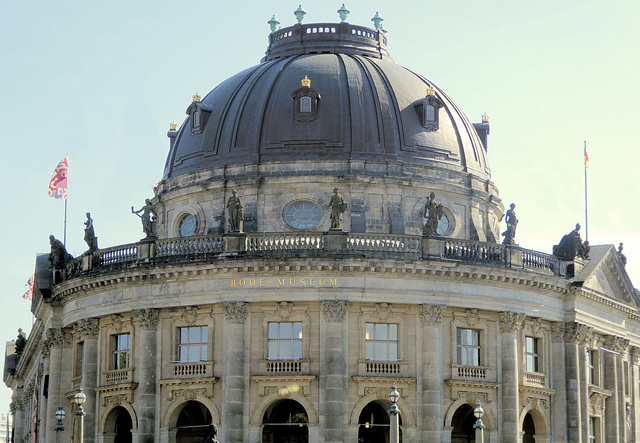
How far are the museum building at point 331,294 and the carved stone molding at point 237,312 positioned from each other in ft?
0.18

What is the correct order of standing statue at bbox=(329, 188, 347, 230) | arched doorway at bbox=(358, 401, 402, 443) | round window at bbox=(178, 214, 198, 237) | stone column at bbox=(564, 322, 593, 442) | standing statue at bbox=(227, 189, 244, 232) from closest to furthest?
standing statue at bbox=(329, 188, 347, 230), standing statue at bbox=(227, 189, 244, 232), arched doorway at bbox=(358, 401, 402, 443), stone column at bbox=(564, 322, 593, 442), round window at bbox=(178, 214, 198, 237)

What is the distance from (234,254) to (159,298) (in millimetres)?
4105

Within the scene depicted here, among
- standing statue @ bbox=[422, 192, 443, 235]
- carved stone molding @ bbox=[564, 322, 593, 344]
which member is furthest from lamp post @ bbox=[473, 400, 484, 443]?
carved stone molding @ bbox=[564, 322, 593, 344]

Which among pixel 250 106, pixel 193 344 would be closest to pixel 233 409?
pixel 193 344

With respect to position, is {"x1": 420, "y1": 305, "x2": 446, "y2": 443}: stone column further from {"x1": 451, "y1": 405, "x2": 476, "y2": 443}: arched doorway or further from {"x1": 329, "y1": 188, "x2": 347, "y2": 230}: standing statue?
{"x1": 329, "y1": 188, "x2": 347, "y2": 230}: standing statue

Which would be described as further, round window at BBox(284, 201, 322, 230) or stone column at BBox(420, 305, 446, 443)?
round window at BBox(284, 201, 322, 230)

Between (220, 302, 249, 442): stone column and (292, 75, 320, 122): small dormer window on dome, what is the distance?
11.6m

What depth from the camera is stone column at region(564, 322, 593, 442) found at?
6200 centimetres

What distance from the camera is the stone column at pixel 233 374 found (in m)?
56.8

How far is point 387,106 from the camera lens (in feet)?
217

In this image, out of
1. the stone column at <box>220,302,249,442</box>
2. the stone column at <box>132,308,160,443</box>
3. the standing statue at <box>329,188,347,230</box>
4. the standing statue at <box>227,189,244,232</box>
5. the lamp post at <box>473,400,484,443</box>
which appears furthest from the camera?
the standing statue at <box>227,189,244,232</box>

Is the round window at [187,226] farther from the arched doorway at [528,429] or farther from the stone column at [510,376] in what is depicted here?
the arched doorway at [528,429]

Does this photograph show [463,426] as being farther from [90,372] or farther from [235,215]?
[90,372]

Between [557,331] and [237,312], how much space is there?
1548cm
